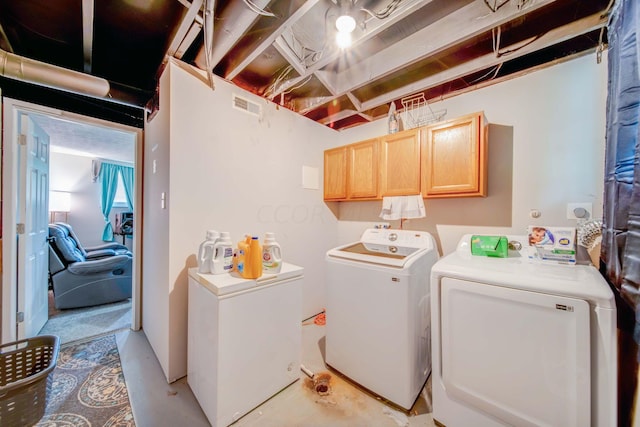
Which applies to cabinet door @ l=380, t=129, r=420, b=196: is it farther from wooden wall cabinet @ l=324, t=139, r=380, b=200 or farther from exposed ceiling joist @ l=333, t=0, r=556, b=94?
exposed ceiling joist @ l=333, t=0, r=556, b=94

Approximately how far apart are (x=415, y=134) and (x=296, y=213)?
147 cm

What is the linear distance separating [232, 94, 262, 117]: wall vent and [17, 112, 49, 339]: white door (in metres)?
1.88

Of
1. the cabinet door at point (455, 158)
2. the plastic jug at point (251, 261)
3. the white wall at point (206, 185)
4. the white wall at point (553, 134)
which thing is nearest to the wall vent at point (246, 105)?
the white wall at point (206, 185)

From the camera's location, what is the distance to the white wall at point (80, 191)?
16.1ft

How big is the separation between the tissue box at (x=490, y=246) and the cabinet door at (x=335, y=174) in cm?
140

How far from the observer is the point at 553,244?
4.70 feet

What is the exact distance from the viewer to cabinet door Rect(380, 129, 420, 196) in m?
2.14

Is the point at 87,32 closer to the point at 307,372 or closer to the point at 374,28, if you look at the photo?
the point at 374,28

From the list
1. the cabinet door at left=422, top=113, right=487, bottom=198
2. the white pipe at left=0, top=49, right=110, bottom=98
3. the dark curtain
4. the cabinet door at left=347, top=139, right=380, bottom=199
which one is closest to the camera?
the dark curtain

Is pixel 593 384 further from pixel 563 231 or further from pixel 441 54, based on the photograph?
pixel 441 54

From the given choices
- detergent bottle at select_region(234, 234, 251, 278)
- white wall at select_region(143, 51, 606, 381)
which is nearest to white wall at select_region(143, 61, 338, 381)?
white wall at select_region(143, 51, 606, 381)

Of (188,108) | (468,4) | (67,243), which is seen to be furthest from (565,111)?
(67,243)

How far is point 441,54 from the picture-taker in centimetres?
185

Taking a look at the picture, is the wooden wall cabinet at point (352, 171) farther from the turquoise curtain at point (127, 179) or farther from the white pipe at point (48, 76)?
the turquoise curtain at point (127, 179)
